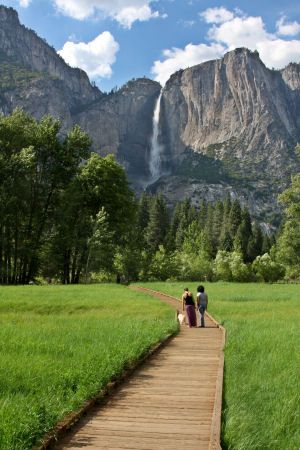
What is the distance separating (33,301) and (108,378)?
18.7 metres

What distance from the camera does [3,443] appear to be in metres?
5.82

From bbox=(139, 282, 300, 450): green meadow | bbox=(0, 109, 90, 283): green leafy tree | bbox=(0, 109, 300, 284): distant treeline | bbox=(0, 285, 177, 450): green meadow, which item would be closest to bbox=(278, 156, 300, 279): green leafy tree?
bbox=(0, 109, 300, 284): distant treeline

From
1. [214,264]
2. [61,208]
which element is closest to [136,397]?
[61,208]

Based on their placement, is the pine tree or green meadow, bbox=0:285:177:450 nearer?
green meadow, bbox=0:285:177:450

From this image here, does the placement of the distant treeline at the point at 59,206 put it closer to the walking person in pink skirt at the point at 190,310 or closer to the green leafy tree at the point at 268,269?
the walking person in pink skirt at the point at 190,310

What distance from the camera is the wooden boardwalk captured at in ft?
21.4

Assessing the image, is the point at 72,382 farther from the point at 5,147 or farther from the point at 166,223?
the point at 166,223

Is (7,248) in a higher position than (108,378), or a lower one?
higher

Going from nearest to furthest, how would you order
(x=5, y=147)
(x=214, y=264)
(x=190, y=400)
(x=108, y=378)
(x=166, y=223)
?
(x=190, y=400)
(x=108, y=378)
(x=5, y=147)
(x=214, y=264)
(x=166, y=223)

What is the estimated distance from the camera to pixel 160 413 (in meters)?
7.93

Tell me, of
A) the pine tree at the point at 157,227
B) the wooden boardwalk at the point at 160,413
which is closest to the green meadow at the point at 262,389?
the wooden boardwalk at the point at 160,413

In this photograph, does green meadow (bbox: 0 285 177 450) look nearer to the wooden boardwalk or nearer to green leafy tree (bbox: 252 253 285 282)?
the wooden boardwalk

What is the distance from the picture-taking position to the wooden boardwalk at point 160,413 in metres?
6.52

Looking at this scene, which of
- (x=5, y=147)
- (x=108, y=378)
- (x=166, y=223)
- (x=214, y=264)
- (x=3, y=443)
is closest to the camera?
(x=3, y=443)
